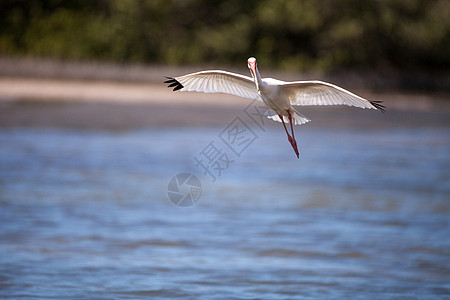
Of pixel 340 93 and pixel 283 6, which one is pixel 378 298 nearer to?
pixel 340 93

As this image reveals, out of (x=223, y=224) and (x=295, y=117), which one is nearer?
(x=295, y=117)

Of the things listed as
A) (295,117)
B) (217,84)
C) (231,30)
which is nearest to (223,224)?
(295,117)

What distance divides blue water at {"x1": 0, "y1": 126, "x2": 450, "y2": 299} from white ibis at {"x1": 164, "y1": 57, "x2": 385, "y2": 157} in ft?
9.26

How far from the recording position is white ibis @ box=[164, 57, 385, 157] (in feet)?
25.8

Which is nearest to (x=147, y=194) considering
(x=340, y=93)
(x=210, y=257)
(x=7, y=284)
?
(x=210, y=257)

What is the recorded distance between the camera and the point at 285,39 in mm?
44375

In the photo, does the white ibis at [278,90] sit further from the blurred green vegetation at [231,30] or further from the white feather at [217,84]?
the blurred green vegetation at [231,30]

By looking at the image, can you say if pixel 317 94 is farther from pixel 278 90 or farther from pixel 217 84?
pixel 217 84

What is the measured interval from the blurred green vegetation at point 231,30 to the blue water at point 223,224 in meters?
18.6

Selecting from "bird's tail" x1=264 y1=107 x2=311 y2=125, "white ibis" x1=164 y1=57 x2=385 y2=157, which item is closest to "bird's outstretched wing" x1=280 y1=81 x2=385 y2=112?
"white ibis" x1=164 y1=57 x2=385 y2=157

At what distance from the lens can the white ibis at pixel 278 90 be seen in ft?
25.8
